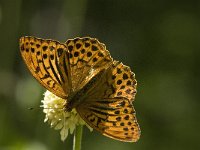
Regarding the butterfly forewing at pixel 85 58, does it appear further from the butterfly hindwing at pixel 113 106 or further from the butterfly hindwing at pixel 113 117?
the butterfly hindwing at pixel 113 117

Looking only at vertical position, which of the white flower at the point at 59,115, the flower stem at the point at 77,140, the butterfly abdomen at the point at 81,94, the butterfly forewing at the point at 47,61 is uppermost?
the butterfly forewing at the point at 47,61

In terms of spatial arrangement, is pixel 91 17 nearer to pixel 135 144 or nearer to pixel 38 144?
pixel 135 144

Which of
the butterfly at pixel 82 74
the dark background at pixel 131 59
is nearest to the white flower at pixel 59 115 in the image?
the butterfly at pixel 82 74

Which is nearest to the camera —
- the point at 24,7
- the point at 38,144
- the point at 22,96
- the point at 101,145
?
the point at 38,144

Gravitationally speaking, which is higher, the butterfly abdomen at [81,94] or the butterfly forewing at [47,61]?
the butterfly forewing at [47,61]

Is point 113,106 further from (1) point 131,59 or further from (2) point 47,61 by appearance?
(1) point 131,59

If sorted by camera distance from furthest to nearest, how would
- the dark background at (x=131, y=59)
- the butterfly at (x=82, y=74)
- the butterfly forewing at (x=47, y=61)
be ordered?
the dark background at (x=131, y=59)
the butterfly forewing at (x=47, y=61)
the butterfly at (x=82, y=74)

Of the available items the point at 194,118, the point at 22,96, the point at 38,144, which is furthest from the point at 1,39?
the point at 194,118
